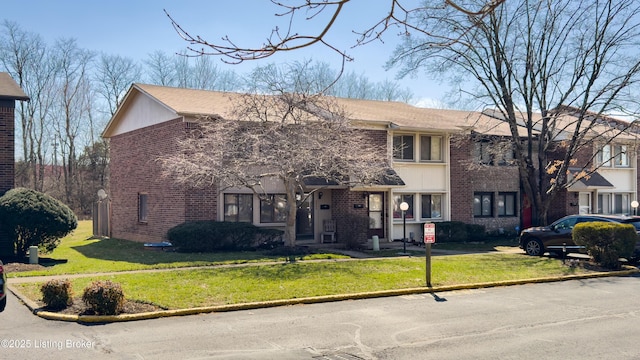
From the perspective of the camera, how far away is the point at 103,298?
10547 millimetres

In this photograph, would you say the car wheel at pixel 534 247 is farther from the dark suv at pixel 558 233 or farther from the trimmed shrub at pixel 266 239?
the trimmed shrub at pixel 266 239

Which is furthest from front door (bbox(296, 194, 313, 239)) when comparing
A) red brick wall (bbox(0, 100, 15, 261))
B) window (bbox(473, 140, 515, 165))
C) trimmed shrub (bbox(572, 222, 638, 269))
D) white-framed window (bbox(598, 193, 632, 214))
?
white-framed window (bbox(598, 193, 632, 214))

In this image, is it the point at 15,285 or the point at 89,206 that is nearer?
the point at 15,285

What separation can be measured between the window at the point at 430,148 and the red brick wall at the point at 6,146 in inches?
637

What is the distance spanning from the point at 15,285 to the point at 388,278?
28.4 feet

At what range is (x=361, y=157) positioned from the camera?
64.7ft

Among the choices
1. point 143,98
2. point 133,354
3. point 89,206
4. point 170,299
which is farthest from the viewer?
point 89,206

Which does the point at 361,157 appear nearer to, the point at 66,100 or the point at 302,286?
the point at 302,286

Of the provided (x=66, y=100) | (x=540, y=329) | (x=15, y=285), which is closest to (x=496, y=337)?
(x=540, y=329)

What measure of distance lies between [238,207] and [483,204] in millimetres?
12365

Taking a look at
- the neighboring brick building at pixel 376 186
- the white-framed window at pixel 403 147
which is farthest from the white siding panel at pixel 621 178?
the white-framed window at pixel 403 147

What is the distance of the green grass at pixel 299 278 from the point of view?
40.9 ft

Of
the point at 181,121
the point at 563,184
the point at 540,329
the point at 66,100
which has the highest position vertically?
the point at 66,100

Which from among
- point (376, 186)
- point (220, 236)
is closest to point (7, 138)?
point (220, 236)
